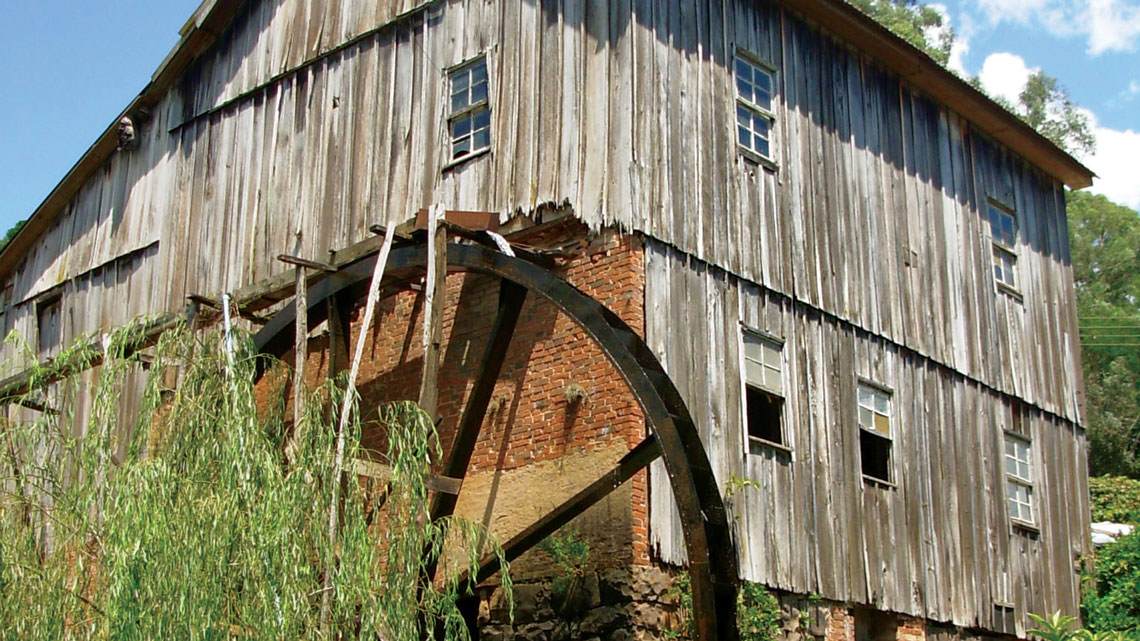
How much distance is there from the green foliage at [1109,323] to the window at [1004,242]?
14958 millimetres

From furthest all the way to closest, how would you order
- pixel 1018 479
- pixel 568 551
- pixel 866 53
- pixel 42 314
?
pixel 42 314
pixel 1018 479
pixel 866 53
pixel 568 551

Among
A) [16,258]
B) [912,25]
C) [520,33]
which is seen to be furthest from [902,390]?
[912,25]

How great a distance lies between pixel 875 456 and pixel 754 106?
368cm

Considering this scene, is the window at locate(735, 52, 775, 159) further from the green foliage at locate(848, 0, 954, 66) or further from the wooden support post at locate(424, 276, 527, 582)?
the green foliage at locate(848, 0, 954, 66)

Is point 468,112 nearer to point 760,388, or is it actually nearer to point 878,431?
point 760,388

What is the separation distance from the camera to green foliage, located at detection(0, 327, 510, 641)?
28.2ft

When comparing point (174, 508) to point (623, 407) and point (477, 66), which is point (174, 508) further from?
point (477, 66)

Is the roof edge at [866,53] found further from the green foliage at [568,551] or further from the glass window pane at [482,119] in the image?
the green foliage at [568,551]

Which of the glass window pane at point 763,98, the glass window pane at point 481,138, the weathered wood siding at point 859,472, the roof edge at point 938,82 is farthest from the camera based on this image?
the roof edge at point 938,82

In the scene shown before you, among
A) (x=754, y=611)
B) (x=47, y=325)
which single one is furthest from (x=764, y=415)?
(x=47, y=325)

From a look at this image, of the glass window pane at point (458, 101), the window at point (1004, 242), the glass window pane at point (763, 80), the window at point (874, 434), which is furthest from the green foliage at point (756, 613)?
the window at point (1004, 242)

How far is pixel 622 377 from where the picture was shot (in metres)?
10.7

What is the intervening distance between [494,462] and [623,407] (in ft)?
4.97

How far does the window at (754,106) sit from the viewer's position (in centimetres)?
1388
